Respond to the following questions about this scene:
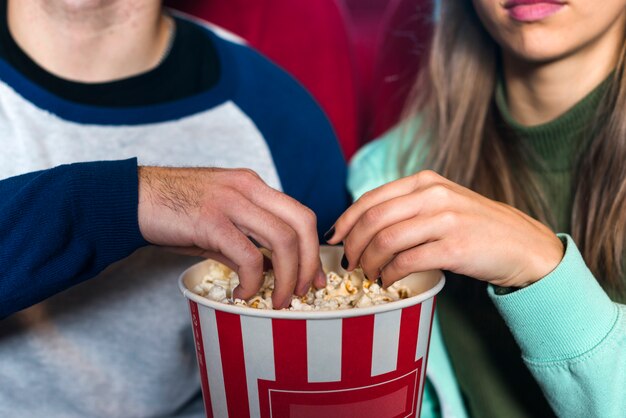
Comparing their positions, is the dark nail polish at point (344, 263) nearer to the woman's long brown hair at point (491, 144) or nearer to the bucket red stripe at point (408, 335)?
the bucket red stripe at point (408, 335)

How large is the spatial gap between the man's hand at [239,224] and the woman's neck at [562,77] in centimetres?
58

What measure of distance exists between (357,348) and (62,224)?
349mm

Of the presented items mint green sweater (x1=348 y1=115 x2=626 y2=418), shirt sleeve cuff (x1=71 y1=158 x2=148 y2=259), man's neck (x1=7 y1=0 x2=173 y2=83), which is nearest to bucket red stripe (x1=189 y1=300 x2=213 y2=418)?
shirt sleeve cuff (x1=71 y1=158 x2=148 y2=259)

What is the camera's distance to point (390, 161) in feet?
4.32

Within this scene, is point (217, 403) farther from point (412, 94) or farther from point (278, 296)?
point (412, 94)

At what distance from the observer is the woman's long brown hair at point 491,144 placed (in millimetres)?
1045

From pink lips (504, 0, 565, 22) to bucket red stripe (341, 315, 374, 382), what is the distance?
55 cm

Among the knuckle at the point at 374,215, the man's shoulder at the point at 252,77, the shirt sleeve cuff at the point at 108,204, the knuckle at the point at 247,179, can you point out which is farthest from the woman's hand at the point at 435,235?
the man's shoulder at the point at 252,77

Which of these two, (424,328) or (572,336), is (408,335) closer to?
(424,328)

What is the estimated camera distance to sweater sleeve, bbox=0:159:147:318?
0.76 meters

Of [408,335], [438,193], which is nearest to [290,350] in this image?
[408,335]

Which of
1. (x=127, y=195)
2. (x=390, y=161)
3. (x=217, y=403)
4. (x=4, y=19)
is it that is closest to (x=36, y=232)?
(x=127, y=195)

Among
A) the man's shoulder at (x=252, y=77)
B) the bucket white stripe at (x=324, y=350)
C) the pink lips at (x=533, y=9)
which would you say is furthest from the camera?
the man's shoulder at (x=252, y=77)

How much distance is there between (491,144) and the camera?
48.0 inches
